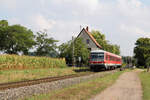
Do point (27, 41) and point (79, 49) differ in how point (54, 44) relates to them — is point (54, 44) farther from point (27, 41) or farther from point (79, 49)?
point (79, 49)

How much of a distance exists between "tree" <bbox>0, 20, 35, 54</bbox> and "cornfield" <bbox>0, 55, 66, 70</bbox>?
29032mm

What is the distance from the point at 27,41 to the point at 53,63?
3323cm

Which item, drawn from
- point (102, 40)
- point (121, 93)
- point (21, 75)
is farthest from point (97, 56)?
point (102, 40)

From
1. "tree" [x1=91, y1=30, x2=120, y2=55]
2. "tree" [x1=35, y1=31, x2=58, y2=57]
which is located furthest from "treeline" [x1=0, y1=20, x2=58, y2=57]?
"tree" [x1=91, y1=30, x2=120, y2=55]

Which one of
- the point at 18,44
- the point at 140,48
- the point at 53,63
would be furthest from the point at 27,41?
the point at 140,48

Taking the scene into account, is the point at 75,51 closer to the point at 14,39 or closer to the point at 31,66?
the point at 31,66

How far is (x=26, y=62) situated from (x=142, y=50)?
61061 millimetres

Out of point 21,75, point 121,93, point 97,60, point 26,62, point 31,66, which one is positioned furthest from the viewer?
point 31,66

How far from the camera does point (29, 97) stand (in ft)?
37.2

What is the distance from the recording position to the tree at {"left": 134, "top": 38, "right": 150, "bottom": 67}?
87.4 m

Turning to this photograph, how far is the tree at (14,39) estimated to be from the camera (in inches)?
2736

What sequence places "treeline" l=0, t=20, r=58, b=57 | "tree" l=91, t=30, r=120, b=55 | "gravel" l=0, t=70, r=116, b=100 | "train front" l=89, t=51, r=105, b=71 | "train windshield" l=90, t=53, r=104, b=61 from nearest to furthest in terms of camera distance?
"gravel" l=0, t=70, r=116, b=100 → "train front" l=89, t=51, r=105, b=71 → "train windshield" l=90, t=53, r=104, b=61 → "treeline" l=0, t=20, r=58, b=57 → "tree" l=91, t=30, r=120, b=55

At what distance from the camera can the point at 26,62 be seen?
36.0 meters

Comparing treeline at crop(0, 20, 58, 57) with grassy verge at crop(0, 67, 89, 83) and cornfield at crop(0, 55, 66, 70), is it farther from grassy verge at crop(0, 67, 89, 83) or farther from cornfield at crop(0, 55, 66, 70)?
grassy verge at crop(0, 67, 89, 83)
